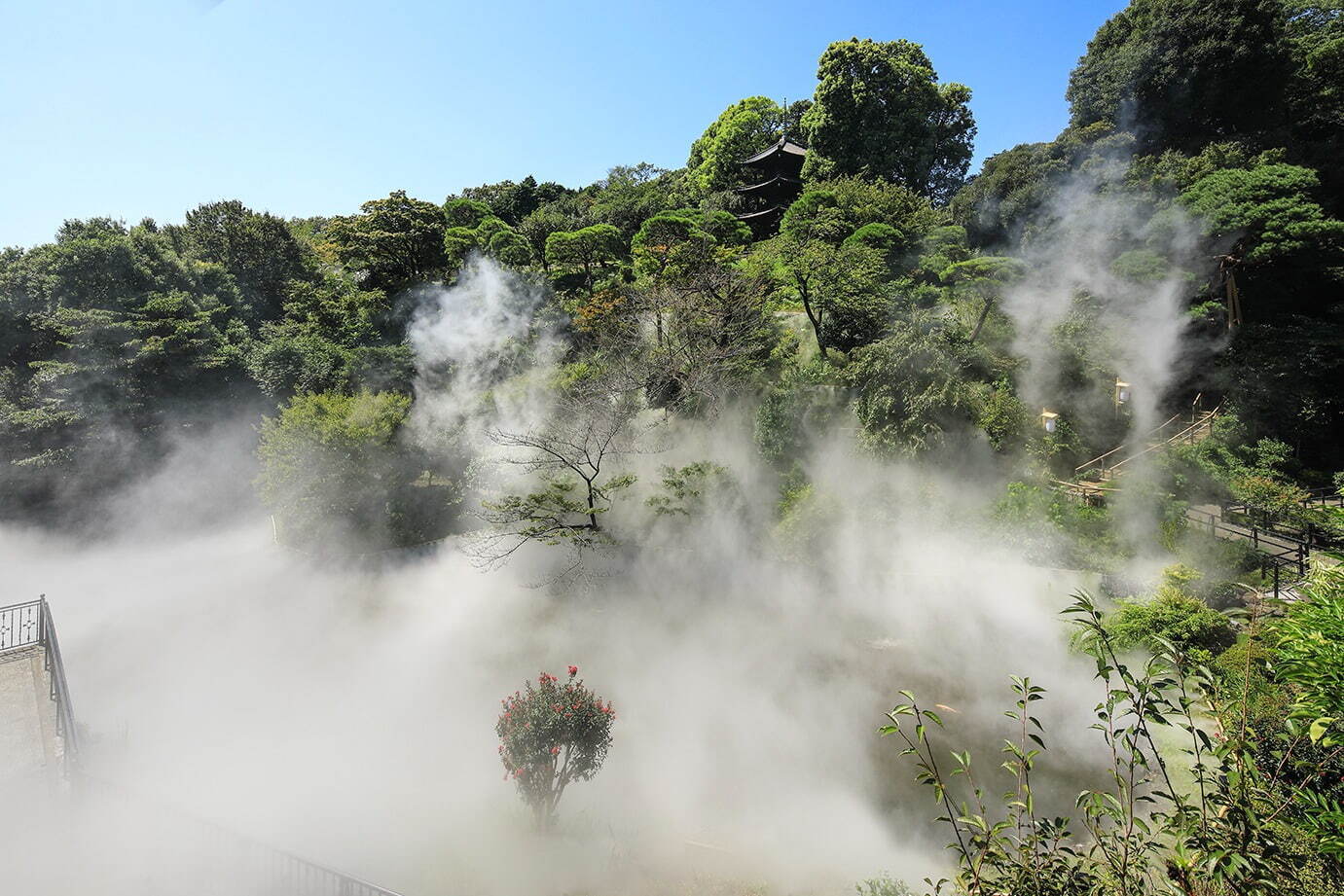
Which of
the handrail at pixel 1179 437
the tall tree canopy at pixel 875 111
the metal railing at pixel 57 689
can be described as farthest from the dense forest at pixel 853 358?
the tall tree canopy at pixel 875 111

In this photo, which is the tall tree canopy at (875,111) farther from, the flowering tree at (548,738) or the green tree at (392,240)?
the flowering tree at (548,738)

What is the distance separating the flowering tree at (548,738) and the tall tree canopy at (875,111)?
90.0 ft

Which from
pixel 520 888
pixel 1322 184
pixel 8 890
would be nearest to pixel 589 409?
pixel 520 888

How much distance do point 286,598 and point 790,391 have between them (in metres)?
13.4

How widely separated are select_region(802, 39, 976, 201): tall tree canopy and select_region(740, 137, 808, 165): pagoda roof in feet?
2.28

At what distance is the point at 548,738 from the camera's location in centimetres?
772

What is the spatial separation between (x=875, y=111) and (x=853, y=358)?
20022mm

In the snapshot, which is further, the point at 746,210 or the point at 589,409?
the point at 746,210

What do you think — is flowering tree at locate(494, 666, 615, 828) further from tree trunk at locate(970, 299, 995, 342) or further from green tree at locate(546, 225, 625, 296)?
green tree at locate(546, 225, 625, 296)

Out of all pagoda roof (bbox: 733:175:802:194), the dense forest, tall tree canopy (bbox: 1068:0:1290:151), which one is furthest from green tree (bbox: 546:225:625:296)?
tall tree canopy (bbox: 1068:0:1290:151)

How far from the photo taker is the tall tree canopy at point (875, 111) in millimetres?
29281

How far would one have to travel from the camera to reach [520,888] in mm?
7207

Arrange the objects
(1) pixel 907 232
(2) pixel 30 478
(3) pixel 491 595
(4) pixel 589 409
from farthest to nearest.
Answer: (1) pixel 907 232 < (2) pixel 30 478 < (4) pixel 589 409 < (3) pixel 491 595

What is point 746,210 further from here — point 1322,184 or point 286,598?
point 286,598
